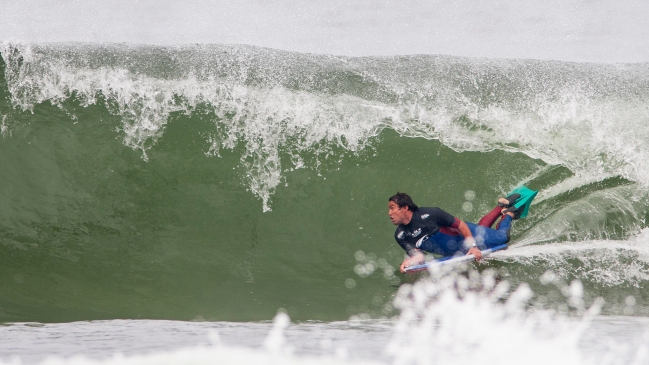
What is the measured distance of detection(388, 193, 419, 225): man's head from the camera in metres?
4.73

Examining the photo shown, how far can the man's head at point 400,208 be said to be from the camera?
473 centimetres

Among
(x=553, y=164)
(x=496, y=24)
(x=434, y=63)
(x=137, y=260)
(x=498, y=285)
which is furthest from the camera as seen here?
(x=496, y=24)

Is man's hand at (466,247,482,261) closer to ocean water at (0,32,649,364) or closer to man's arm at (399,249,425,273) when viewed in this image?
ocean water at (0,32,649,364)

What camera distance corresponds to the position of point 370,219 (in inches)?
242

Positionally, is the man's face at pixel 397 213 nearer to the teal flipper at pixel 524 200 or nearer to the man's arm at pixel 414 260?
the man's arm at pixel 414 260

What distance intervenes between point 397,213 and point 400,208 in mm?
48

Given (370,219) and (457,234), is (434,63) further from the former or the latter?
(457,234)

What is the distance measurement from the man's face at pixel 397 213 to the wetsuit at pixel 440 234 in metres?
→ 0.10

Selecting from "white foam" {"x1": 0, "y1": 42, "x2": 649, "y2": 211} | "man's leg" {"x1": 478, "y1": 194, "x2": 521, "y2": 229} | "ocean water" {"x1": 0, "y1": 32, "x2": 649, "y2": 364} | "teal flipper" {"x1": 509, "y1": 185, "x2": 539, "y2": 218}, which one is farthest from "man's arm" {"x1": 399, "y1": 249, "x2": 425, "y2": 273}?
"white foam" {"x1": 0, "y1": 42, "x2": 649, "y2": 211}

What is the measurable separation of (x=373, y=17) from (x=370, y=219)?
16.7 ft

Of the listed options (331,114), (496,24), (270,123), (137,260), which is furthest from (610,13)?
(137,260)

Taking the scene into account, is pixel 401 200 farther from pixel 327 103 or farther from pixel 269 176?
pixel 327 103

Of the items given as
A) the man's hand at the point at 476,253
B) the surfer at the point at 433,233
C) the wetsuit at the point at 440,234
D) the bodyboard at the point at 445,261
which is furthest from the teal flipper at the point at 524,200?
the man's hand at the point at 476,253

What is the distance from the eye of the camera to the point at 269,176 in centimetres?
647
